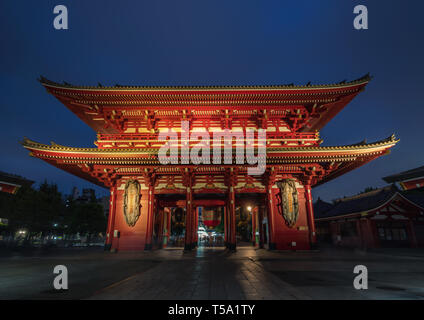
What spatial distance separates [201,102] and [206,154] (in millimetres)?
3999

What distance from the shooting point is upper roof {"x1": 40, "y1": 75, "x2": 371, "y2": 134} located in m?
13.5

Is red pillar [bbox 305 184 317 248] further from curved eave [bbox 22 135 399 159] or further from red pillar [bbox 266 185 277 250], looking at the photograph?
curved eave [bbox 22 135 399 159]

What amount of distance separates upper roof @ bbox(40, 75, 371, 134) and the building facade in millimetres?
Result: 66

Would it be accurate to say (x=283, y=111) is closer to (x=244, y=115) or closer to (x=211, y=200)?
(x=244, y=115)

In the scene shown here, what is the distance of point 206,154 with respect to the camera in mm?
12328

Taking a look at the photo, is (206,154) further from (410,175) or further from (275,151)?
(410,175)

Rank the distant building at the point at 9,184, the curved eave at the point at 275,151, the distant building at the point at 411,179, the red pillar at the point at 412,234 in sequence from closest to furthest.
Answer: the curved eave at the point at 275,151 < the red pillar at the point at 412,234 < the distant building at the point at 9,184 < the distant building at the point at 411,179

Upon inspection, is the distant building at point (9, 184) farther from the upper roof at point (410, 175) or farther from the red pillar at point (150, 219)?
the upper roof at point (410, 175)

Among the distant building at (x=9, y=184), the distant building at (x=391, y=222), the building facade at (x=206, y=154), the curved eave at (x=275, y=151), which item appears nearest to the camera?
the curved eave at (x=275, y=151)

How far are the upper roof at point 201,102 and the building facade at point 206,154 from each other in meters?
0.07

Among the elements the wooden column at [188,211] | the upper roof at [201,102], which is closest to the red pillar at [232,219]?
the wooden column at [188,211]

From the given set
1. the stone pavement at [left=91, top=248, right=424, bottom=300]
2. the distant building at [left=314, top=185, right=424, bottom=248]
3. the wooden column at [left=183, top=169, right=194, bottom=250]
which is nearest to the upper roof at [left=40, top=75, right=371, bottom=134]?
the wooden column at [left=183, top=169, right=194, bottom=250]

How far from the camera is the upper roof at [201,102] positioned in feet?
44.4

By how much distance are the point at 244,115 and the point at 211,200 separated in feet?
24.1
